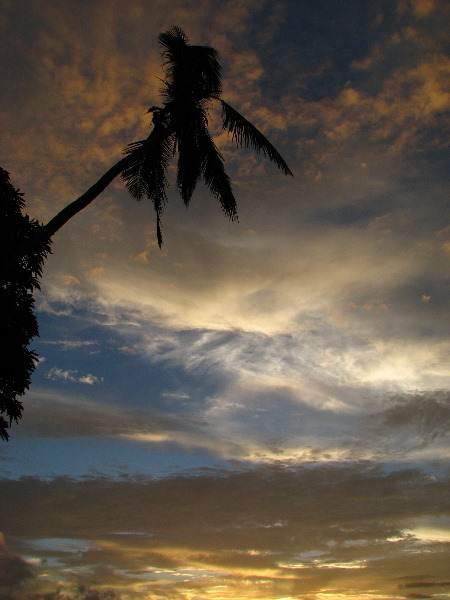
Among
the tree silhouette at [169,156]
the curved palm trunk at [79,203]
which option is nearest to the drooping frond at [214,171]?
the tree silhouette at [169,156]

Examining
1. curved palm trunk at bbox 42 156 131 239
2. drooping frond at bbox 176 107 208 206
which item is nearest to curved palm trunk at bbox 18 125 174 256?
curved palm trunk at bbox 42 156 131 239

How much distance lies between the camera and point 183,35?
13273mm

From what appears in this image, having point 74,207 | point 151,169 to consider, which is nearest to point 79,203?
point 74,207

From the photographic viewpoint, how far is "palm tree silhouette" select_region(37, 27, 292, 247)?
40.5 ft

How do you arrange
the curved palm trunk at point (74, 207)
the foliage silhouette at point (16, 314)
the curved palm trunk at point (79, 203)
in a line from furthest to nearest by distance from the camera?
1. the foliage silhouette at point (16, 314)
2. the curved palm trunk at point (79, 203)
3. the curved palm trunk at point (74, 207)

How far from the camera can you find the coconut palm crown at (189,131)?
1243 cm

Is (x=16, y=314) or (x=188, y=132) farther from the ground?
(x=188, y=132)

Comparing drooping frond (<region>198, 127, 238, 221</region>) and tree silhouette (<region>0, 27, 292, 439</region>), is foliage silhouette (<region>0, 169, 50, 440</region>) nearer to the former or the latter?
tree silhouette (<region>0, 27, 292, 439</region>)

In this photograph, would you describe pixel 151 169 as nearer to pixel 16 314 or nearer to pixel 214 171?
pixel 214 171

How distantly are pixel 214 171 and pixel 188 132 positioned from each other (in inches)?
54.5

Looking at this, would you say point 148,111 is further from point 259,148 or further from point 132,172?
point 259,148

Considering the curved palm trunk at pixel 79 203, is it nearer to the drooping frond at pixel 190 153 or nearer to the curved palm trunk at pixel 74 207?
the curved palm trunk at pixel 74 207

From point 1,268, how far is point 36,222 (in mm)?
4842

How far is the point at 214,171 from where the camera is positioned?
44.9 feet
